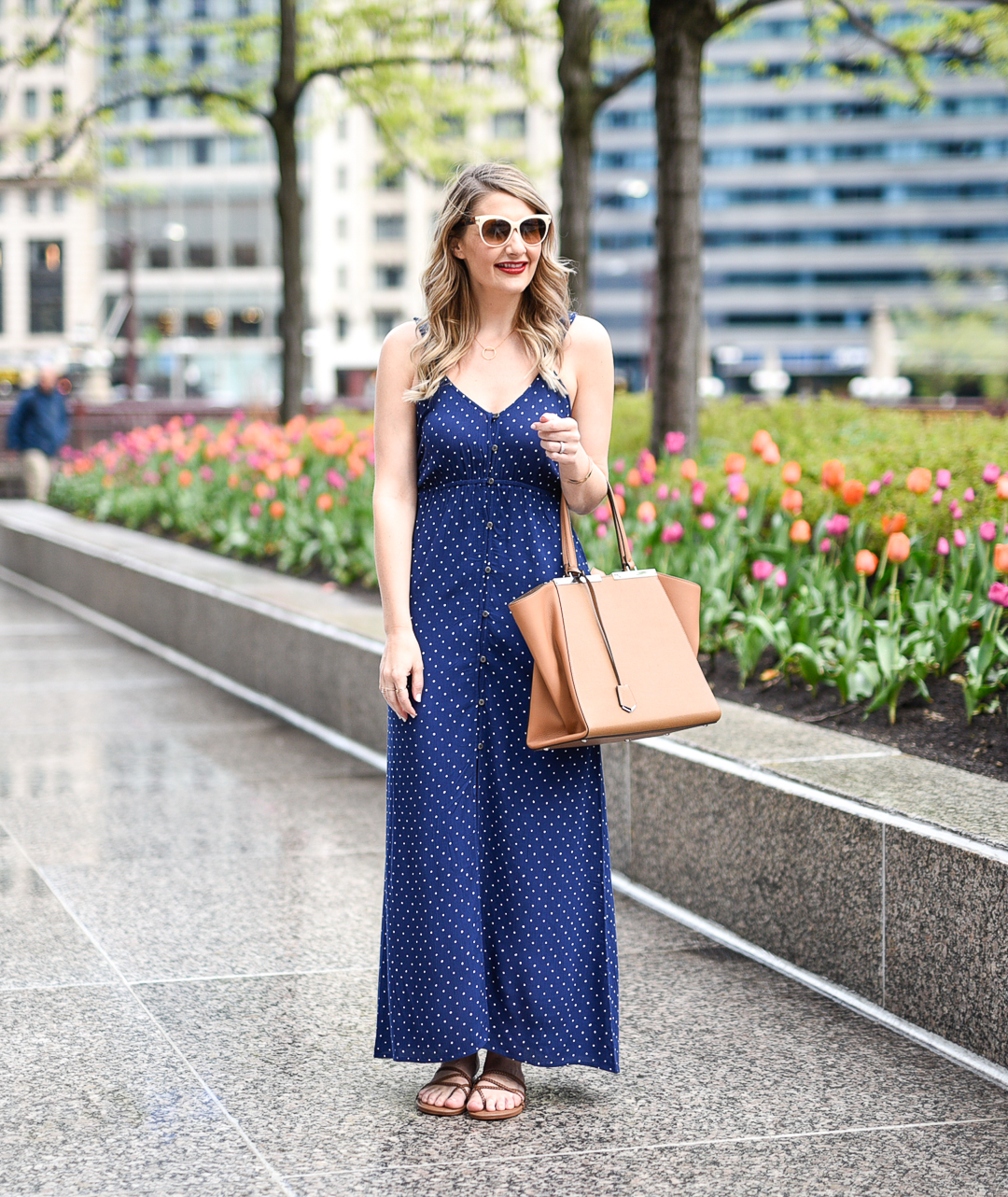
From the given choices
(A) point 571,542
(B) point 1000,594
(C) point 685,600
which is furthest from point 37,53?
(C) point 685,600

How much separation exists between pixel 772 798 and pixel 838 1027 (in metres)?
0.71

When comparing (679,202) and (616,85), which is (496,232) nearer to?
(679,202)

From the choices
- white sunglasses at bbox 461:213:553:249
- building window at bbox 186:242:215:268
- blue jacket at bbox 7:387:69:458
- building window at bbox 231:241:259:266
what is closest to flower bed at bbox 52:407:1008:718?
white sunglasses at bbox 461:213:553:249

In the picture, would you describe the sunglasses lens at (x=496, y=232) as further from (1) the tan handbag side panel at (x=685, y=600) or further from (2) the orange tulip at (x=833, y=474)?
(2) the orange tulip at (x=833, y=474)

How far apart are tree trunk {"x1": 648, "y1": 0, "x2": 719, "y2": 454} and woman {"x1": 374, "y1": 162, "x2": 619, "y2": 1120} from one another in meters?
6.11

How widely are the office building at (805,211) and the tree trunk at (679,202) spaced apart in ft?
279

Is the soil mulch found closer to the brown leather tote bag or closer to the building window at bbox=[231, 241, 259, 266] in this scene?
the brown leather tote bag

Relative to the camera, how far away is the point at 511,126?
80.3 m

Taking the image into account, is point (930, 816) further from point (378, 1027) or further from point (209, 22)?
point (209, 22)

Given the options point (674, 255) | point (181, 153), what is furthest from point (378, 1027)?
point (181, 153)

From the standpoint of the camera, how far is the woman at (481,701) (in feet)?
11.6

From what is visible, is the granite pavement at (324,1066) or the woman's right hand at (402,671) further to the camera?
the woman's right hand at (402,671)

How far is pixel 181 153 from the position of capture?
85688 mm

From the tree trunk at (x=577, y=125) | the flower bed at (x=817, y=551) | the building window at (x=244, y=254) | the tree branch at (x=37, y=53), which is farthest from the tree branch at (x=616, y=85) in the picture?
the building window at (x=244, y=254)
